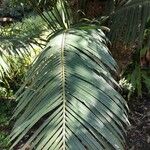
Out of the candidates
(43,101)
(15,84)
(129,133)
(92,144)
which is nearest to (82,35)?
Answer: (43,101)

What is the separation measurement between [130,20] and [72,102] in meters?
1.44

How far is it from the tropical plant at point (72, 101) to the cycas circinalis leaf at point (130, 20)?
0.55 meters

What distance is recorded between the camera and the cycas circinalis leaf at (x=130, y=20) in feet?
10.6

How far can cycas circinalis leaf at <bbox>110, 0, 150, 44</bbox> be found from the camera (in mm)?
3240

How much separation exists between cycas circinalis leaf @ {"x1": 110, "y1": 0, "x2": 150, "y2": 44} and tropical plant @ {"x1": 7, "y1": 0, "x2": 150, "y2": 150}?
0.55 meters

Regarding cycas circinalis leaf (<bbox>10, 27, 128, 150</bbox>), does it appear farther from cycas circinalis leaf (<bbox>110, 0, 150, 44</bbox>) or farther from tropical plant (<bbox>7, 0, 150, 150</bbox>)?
cycas circinalis leaf (<bbox>110, 0, 150, 44</bbox>)

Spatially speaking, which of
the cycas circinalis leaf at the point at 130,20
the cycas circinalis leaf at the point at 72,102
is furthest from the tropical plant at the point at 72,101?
the cycas circinalis leaf at the point at 130,20

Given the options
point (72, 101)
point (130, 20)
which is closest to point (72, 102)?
point (72, 101)

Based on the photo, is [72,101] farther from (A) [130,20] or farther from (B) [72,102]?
(A) [130,20]

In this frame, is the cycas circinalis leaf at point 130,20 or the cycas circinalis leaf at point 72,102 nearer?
the cycas circinalis leaf at point 72,102

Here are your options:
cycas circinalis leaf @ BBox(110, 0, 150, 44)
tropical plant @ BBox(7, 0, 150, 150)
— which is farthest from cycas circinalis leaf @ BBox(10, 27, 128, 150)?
cycas circinalis leaf @ BBox(110, 0, 150, 44)

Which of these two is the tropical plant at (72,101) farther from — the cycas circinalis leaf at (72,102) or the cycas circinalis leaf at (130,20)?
the cycas circinalis leaf at (130,20)

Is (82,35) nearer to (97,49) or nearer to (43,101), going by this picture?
(97,49)

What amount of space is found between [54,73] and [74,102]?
31 centimetres
